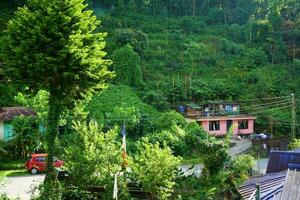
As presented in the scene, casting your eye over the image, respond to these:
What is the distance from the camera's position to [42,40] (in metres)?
18.7

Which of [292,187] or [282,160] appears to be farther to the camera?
[282,160]

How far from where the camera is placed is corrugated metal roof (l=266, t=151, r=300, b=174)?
17516 millimetres

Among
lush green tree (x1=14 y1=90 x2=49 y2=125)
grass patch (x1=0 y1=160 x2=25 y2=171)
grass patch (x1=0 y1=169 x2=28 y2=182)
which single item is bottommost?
grass patch (x1=0 y1=169 x2=28 y2=182)

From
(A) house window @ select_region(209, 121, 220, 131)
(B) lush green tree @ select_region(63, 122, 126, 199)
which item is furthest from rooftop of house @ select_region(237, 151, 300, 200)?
(A) house window @ select_region(209, 121, 220, 131)

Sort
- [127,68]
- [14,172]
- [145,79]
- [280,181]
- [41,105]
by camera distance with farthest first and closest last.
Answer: [145,79] < [127,68] < [41,105] < [14,172] < [280,181]

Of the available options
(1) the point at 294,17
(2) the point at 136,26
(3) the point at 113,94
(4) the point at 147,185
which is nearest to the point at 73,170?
(4) the point at 147,185

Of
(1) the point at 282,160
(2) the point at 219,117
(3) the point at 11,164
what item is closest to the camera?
(1) the point at 282,160

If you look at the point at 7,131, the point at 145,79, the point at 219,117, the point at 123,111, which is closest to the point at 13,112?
the point at 7,131

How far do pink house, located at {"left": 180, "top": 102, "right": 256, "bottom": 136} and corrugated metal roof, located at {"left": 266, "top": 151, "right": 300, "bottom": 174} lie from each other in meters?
19.5

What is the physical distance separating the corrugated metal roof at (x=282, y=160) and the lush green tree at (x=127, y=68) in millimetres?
25204

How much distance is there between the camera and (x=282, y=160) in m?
18.2

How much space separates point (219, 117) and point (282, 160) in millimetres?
20719

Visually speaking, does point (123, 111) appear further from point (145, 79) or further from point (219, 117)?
point (145, 79)

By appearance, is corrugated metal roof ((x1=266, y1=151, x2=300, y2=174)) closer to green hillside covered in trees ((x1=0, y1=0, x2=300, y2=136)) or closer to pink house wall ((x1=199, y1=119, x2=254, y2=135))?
pink house wall ((x1=199, y1=119, x2=254, y2=135))
